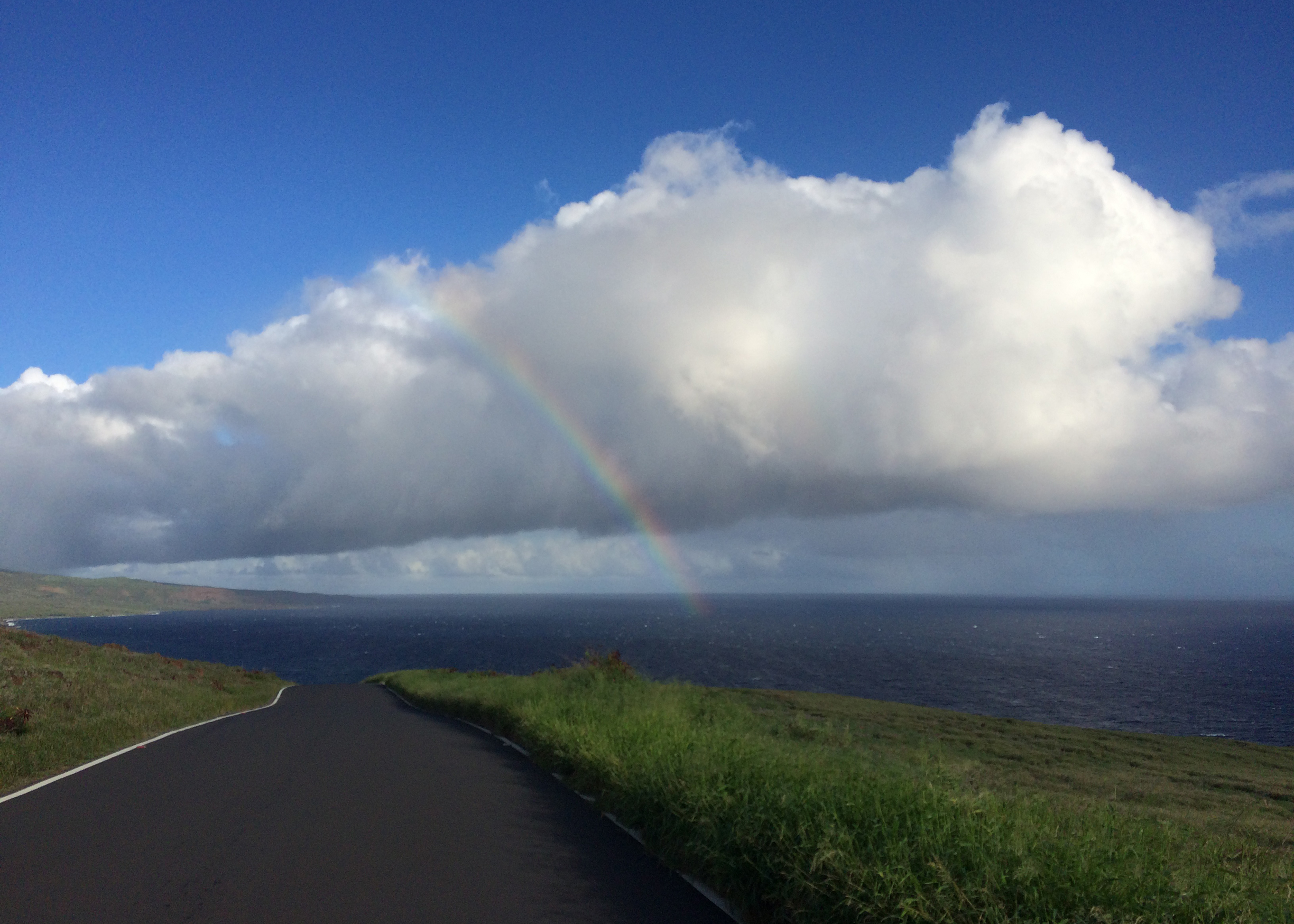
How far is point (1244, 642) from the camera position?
13250 centimetres

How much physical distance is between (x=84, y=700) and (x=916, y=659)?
8889cm

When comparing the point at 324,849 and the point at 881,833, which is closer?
the point at 881,833

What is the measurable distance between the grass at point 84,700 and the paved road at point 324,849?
3.29 ft

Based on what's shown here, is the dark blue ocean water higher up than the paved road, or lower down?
lower down

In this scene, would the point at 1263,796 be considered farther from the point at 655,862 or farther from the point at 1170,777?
the point at 655,862

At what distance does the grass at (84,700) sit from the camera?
40.6ft

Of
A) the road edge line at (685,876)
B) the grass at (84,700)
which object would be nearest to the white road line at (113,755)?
the grass at (84,700)

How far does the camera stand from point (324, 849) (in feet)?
23.5

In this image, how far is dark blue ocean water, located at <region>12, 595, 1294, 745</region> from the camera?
58.1 meters

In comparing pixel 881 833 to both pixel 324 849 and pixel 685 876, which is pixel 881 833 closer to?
pixel 685 876

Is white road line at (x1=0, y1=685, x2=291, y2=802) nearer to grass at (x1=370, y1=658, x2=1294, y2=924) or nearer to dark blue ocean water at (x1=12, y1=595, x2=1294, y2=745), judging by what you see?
grass at (x1=370, y1=658, x2=1294, y2=924)

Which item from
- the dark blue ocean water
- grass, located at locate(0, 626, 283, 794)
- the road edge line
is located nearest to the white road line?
grass, located at locate(0, 626, 283, 794)

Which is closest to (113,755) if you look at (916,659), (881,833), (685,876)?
(685,876)

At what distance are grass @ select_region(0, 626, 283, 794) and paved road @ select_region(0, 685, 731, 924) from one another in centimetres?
100
